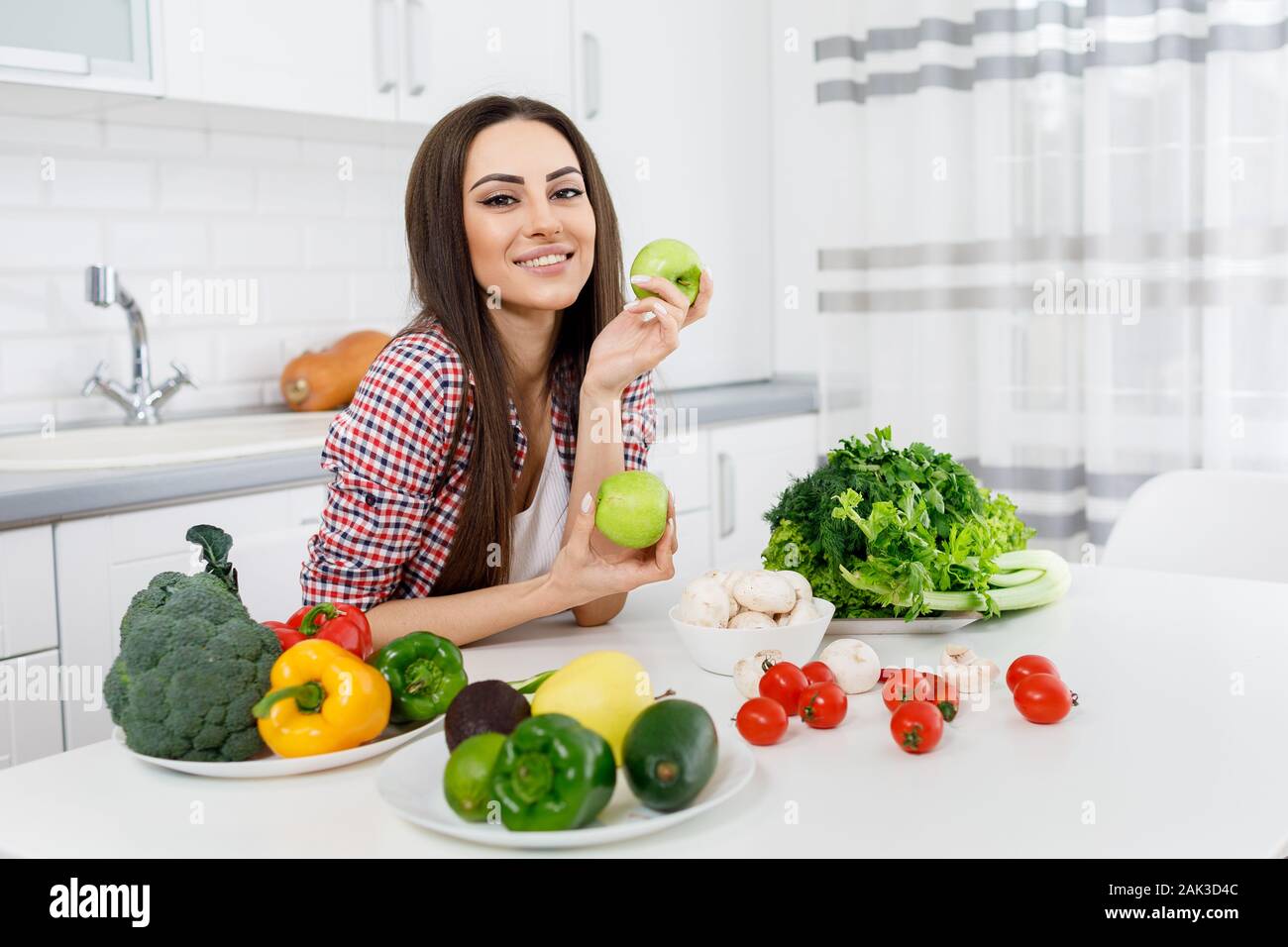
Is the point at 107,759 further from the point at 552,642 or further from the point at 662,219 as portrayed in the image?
the point at 662,219

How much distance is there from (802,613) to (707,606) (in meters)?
0.10

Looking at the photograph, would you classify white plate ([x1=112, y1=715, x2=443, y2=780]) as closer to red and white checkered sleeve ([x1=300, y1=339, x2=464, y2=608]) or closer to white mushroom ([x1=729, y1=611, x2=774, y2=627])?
white mushroom ([x1=729, y1=611, x2=774, y2=627])

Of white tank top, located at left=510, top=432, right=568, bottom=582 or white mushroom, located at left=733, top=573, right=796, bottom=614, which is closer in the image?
white mushroom, located at left=733, top=573, right=796, bottom=614

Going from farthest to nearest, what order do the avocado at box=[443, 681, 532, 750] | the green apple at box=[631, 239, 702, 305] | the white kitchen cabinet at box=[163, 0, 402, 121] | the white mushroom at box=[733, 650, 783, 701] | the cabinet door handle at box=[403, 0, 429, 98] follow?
the cabinet door handle at box=[403, 0, 429, 98], the white kitchen cabinet at box=[163, 0, 402, 121], the green apple at box=[631, 239, 702, 305], the white mushroom at box=[733, 650, 783, 701], the avocado at box=[443, 681, 532, 750]

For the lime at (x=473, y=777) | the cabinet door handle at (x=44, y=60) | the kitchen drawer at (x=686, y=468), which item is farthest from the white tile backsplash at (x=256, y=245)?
the lime at (x=473, y=777)

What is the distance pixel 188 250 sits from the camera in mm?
2891

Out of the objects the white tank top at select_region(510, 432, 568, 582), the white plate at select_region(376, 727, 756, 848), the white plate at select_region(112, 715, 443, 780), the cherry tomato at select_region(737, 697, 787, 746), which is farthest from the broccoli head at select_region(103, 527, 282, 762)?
the white tank top at select_region(510, 432, 568, 582)

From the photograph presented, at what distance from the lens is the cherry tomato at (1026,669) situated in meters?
1.21

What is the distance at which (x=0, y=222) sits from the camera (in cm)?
259

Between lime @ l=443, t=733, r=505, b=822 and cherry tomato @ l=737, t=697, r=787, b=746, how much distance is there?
10.8 inches

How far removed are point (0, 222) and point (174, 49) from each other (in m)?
0.51

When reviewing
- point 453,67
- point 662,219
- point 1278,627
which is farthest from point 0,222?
point 1278,627

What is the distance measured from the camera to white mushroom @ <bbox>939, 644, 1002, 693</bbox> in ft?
4.02

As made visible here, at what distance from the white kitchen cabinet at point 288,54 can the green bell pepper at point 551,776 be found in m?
2.03
